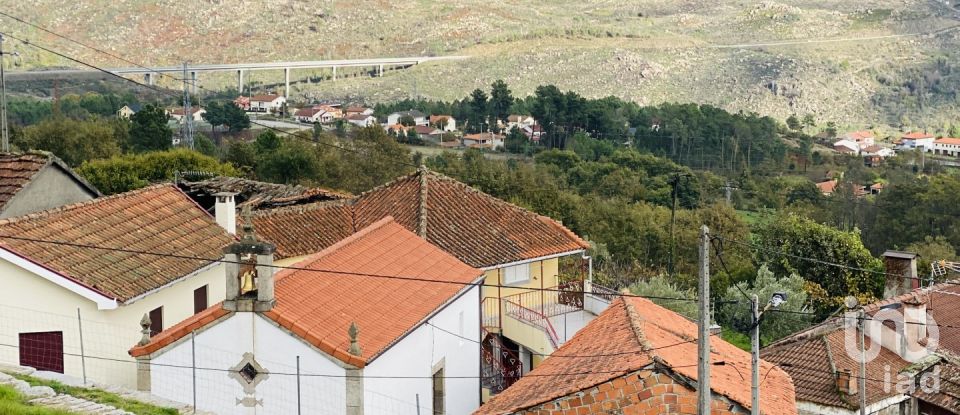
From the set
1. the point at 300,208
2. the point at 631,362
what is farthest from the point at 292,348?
the point at 300,208

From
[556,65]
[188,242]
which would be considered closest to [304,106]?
[556,65]

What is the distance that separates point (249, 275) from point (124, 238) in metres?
4.07

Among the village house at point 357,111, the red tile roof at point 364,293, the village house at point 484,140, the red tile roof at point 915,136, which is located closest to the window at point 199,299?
the red tile roof at point 364,293

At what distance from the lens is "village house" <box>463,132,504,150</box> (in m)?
94.0

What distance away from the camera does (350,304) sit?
17.2m

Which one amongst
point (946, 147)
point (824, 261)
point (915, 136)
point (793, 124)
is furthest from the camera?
point (793, 124)

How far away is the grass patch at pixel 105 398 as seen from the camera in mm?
12938

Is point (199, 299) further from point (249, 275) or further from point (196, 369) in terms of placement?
point (249, 275)

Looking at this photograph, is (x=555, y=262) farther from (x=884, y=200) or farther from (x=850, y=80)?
(x=850, y=80)

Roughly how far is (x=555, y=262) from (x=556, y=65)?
107965mm

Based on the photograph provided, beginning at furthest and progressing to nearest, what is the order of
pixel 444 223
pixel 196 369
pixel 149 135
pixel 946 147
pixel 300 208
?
1. pixel 946 147
2. pixel 149 135
3. pixel 300 208
4. pixel 444 223
5. pixel 196 369

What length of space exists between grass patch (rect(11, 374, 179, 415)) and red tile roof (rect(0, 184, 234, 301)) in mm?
3183

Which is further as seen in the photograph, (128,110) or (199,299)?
(128,110)

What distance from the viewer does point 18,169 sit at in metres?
19.7
